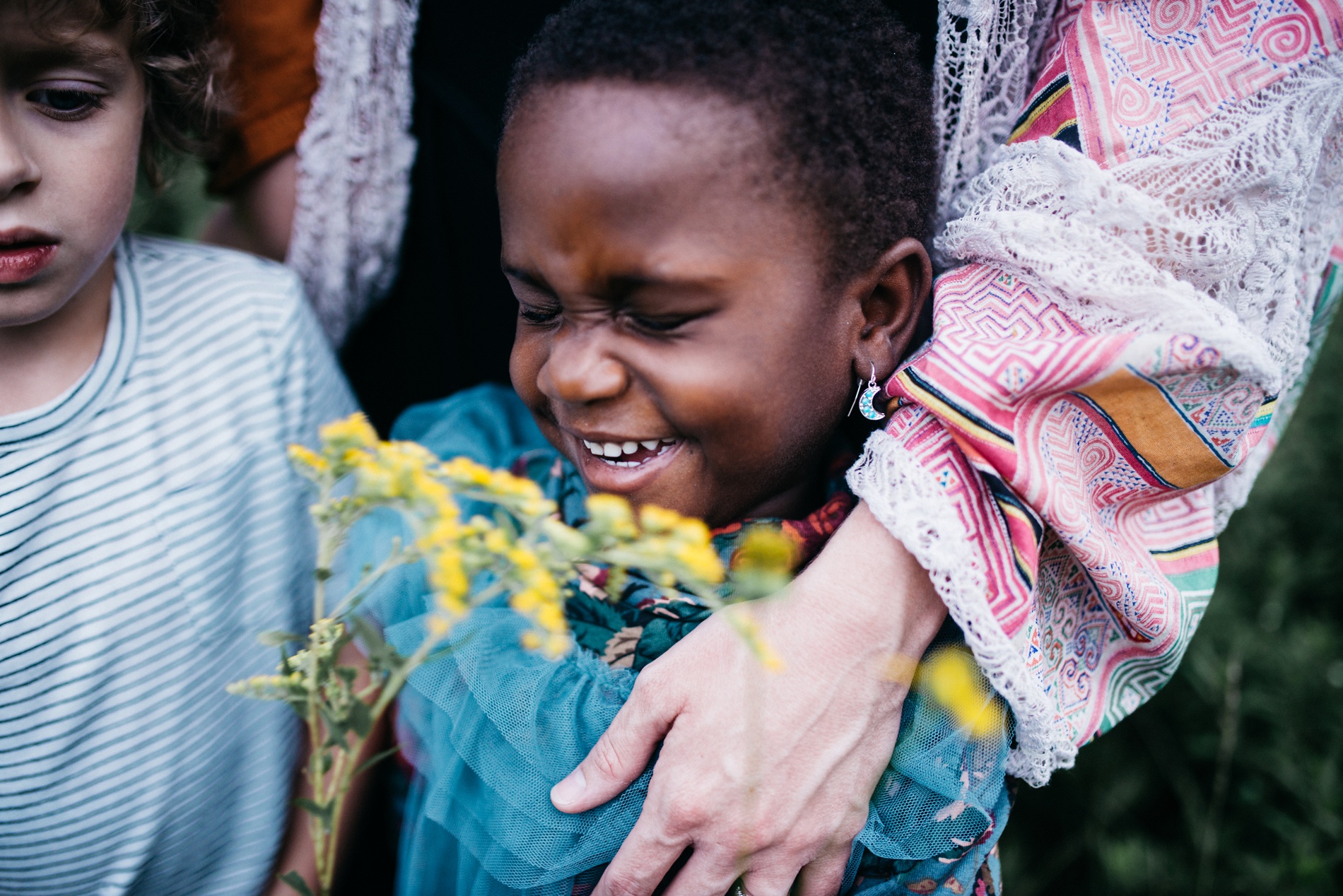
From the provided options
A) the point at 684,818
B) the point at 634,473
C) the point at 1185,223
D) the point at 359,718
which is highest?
the point at 1185,223

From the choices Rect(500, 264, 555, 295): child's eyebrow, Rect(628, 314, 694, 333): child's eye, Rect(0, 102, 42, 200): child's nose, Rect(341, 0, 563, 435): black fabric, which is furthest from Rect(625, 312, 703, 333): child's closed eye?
Rect(0, 102, 42, 200): child's nose

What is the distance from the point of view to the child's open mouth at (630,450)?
119cm

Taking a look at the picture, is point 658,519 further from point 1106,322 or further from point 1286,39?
point 1286,39

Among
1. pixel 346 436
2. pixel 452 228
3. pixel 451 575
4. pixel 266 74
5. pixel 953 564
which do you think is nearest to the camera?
pixel 451 575

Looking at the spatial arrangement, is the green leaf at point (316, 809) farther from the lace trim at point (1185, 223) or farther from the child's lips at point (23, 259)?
the lace trim at point (1185, 223)

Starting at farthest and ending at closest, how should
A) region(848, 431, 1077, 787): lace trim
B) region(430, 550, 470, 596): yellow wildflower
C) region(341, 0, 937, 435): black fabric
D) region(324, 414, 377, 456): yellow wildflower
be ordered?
1. region(341, 0, 937, 435): black fabric
2. region(848, 431, 1077, 787): lace trim
3. region(324, 414, 377, 456): yellow wildflower
4. region(430, 550, 470, 596): yellow wildflower

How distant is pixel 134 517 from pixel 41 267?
367mm

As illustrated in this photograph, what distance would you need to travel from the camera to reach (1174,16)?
1151 mm

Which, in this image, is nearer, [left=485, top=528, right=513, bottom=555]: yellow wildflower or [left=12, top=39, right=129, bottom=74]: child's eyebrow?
[left=485, top=528, right=513, bottom=555]: yellow wildflower

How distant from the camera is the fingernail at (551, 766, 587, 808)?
1112 millimetres

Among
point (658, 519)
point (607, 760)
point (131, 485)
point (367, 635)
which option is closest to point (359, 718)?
point (367, 635)

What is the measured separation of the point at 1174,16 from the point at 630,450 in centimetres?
93

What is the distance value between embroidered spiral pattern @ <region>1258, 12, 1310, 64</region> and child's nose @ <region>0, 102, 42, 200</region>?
61.3 inches

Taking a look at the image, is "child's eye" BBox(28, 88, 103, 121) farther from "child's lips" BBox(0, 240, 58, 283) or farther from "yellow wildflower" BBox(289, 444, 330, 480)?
"yellow wildflower" BBox(289, 444, 330, 480)
